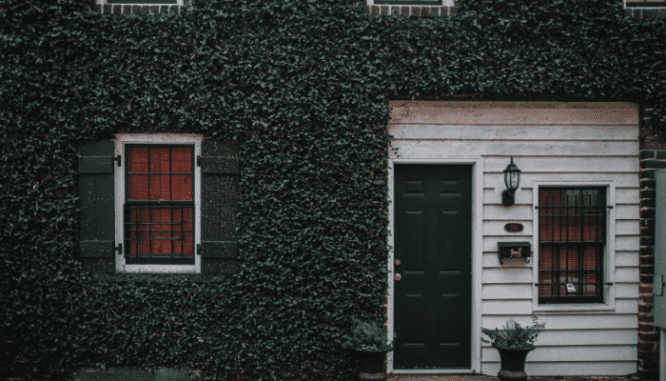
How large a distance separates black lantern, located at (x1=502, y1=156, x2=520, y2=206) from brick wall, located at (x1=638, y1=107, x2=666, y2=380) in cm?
153

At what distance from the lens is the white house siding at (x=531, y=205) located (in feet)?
17.6

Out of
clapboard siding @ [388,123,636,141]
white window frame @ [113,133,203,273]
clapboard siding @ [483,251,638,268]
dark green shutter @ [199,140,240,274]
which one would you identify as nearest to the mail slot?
clapboard siding @ [483,251,638,268]

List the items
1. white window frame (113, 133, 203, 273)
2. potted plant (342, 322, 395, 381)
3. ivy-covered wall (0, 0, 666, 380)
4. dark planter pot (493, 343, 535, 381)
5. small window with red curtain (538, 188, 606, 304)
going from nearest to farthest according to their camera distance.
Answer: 1. potted plant (342, 322, 395, 381)
2. dark planter pot (493, 343, 535, 381)
3. ivy-covered wall (0, 0, 666, 380)
4. white window frame (113, 133, 203, 273)
5. small window with red curtain (538, 188, 606, 304)

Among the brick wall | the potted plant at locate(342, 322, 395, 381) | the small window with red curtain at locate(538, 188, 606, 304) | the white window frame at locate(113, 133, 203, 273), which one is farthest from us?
the small window with red curtain at locate(538, 188, 606, 304)

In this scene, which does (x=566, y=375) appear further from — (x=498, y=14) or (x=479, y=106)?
(x=498, y=14)

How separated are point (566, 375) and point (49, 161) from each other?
632cm

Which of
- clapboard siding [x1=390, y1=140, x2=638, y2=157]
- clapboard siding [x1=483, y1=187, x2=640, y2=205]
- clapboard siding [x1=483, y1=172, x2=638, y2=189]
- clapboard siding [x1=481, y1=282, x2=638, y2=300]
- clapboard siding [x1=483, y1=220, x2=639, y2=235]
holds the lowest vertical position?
clapboard siding [x1=481, y1=282, x2=638, y2=300]

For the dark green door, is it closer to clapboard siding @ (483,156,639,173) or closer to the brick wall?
clapboard siding @ (483,156,639,173)

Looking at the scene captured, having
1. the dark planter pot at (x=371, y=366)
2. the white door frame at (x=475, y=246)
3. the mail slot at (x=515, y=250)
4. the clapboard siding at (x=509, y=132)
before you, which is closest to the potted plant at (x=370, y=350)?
the dark planter pot at (x=371, y=366)

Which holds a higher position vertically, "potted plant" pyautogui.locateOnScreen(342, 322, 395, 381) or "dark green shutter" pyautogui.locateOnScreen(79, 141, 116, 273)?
"dark green shutter" pyautogui.locateOnScreen(79, 141, 116, 273)

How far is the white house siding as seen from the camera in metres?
5.38

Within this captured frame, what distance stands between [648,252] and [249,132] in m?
4.76

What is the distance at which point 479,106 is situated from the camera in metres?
5.41

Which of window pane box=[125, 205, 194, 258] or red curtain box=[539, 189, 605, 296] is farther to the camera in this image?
red curtain box=[539, 189, 605, 296]
